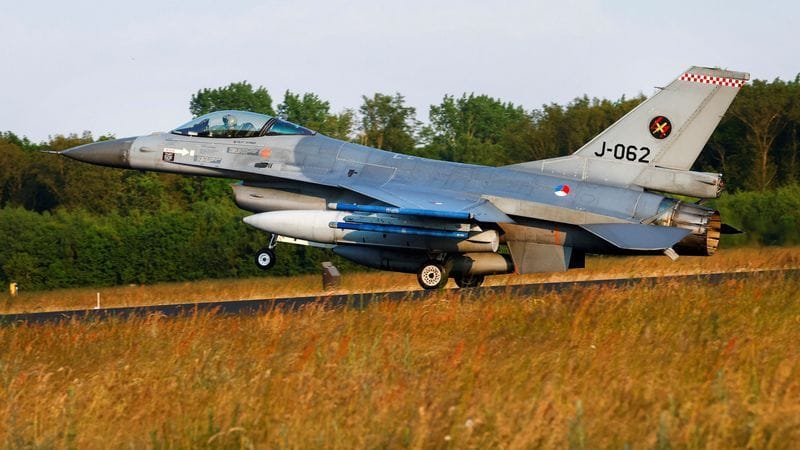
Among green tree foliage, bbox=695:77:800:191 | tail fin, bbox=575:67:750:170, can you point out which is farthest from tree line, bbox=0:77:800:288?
tail fin, bbox=575:67:750:170

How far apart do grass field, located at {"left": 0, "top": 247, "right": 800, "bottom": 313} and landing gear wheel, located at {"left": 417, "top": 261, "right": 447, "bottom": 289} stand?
12.4ft

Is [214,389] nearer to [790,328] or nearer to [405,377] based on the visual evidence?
[405,377]

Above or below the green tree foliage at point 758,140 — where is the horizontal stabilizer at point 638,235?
below

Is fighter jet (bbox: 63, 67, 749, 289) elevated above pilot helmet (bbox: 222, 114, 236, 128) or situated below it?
below

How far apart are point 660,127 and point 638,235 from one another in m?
1.88

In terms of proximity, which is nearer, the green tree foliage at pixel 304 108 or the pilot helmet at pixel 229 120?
the pilot helmet at pixel 229 120

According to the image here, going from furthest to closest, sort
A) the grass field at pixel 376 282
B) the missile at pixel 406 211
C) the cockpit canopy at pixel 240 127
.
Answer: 1. the grass field at pixel 376 282
2. the cockpit canopy at pixel 240 127
3. the missile at pixel 406 211

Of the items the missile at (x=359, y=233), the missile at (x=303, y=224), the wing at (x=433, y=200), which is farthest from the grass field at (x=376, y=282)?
the missile at (x=303, y=224)

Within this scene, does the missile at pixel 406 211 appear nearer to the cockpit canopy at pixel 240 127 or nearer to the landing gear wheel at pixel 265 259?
the landing gear wheel at pixel 265 259

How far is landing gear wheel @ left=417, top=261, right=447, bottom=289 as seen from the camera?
1720cm

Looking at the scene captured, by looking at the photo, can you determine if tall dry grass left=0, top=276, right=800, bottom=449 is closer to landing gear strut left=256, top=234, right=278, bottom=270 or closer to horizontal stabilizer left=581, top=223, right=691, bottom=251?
horizontal stabilizer left=581, top=223, right=691, bottom=251

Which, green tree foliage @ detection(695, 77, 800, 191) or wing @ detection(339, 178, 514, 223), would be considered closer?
wing @ detection(339, 178, 514, 223)

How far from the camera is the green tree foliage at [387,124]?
177 feet

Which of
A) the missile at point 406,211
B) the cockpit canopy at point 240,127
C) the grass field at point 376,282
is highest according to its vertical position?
the cockpit canopy at point 240,127
